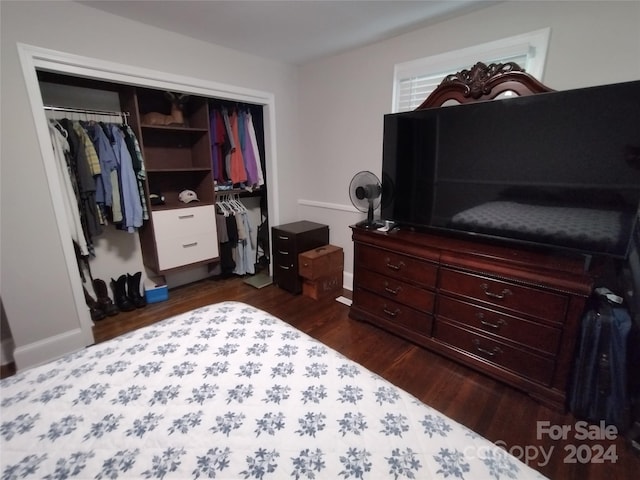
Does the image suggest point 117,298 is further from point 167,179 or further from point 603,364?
point 603,364

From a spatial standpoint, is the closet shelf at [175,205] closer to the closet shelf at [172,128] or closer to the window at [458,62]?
the closet shelf at [172,128]

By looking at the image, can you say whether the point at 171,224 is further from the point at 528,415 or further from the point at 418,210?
the point at 528,415

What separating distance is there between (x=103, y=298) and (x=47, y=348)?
621 millimetres

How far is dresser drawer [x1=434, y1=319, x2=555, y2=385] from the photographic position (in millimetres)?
1581

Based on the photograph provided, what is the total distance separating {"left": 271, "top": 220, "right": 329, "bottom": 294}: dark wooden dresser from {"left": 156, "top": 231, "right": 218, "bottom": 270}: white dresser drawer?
2.08 ft

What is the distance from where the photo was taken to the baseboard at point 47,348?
1.92m

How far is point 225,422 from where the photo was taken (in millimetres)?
849

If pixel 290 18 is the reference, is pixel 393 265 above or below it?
below

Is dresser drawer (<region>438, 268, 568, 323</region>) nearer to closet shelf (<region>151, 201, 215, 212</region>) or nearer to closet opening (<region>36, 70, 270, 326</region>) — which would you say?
closet opening (<region>36, 70, 270, 326</region>)

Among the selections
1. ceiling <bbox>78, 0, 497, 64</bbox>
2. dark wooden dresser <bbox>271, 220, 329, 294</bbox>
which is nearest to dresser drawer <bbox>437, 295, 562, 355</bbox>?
dark wooden dresser <bbox>271, 220, 329, 294</bbox>

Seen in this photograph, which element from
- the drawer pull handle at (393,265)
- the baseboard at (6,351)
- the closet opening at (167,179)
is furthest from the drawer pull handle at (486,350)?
the baseboard at (6,351)

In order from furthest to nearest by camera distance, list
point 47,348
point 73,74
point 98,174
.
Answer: point 98,174
point 47,348
point 73,74

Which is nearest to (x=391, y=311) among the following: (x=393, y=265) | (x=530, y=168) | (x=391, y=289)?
(x=391, y=289)

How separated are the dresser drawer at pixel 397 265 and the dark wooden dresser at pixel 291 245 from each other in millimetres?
740
